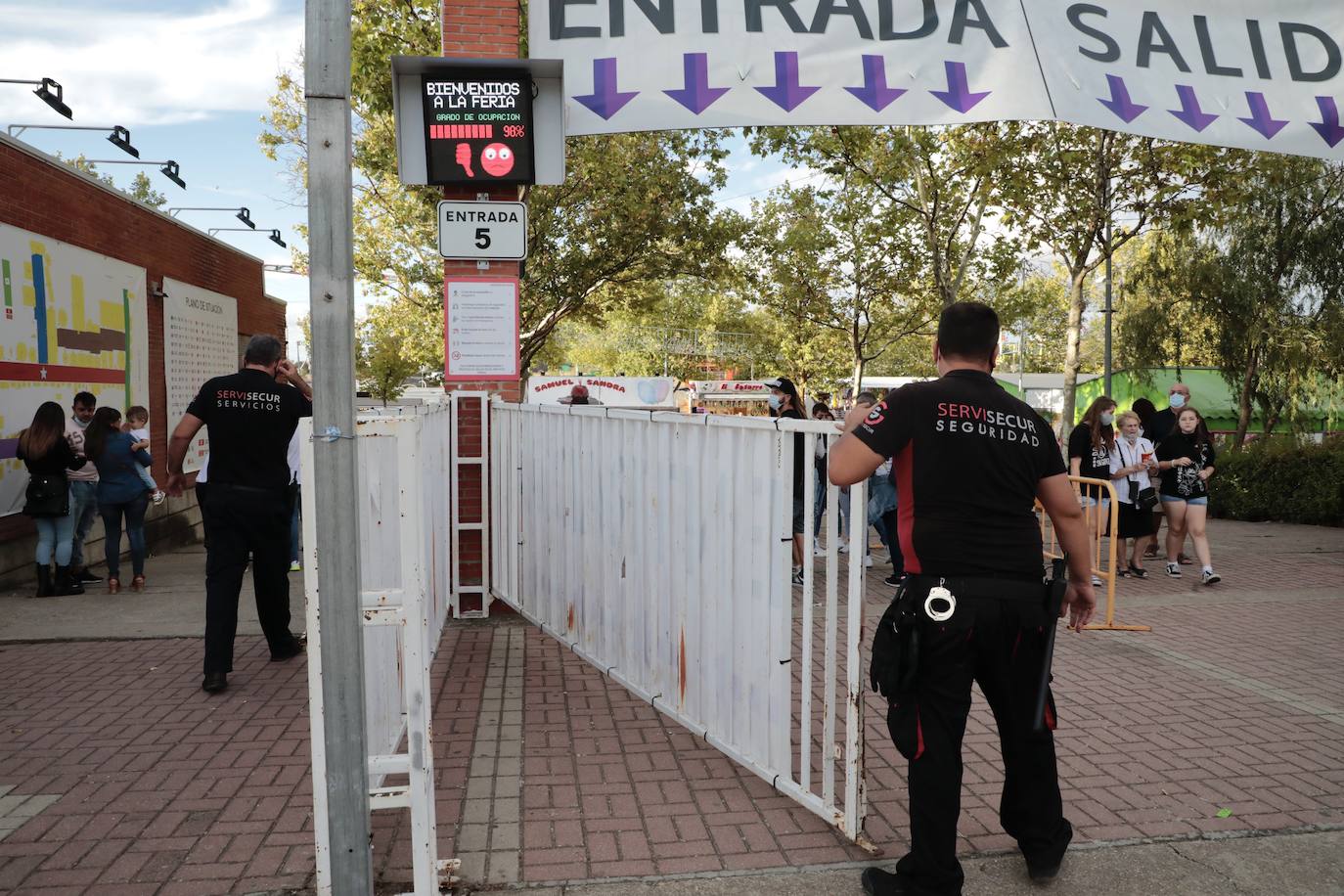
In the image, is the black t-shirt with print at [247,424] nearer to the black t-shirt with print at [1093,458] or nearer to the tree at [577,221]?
the black t-shirt with print at [1093,458]

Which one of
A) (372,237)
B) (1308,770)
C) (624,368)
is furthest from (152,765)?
(624,368)

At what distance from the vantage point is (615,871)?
350 centimetres

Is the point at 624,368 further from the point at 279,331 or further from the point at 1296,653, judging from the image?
the point at 1296,653

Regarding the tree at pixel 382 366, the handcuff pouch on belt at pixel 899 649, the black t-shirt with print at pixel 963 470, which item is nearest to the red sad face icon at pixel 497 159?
the black t-shirt with print at pixel 963 470

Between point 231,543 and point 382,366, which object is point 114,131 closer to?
point 231,543

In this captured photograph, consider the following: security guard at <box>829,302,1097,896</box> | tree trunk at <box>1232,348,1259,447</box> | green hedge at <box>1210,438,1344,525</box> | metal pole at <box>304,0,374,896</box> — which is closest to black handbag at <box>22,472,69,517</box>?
metal pole at <box>304,0,374,896</box>

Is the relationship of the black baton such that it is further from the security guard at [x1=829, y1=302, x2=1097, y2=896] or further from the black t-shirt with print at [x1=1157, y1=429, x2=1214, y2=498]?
the black t-shirt with print at [x1=1157, y1=429, x2=1214, y2=498]

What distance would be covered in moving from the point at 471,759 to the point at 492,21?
536 centimetres

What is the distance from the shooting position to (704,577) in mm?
4488

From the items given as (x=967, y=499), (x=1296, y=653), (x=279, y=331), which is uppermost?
(x=279, y=331)

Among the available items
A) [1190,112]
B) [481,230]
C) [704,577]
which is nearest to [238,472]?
[481,230]

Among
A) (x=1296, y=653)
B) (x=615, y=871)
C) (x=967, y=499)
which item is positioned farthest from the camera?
(x=1296, y=653)

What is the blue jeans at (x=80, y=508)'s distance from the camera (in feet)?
29.4

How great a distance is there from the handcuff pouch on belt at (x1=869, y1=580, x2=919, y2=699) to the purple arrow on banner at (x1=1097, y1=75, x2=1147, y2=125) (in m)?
4.49
